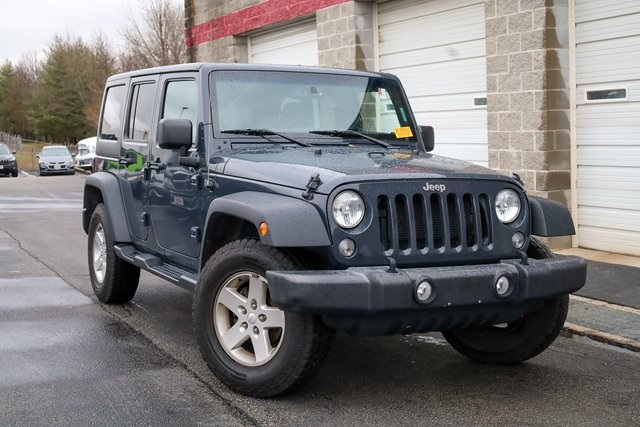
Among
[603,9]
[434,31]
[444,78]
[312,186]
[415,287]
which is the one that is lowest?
[415,287]

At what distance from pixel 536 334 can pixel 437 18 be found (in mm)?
7124

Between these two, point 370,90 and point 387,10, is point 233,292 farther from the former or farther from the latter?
point 387,10

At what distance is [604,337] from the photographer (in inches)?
250

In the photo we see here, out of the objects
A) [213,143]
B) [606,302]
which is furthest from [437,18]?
[213,143]

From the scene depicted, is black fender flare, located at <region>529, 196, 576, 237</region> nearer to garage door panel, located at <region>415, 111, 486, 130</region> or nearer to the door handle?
the door handle

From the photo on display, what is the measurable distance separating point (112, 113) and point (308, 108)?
2.46m

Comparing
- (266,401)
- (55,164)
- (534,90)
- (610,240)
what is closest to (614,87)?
(534,90)

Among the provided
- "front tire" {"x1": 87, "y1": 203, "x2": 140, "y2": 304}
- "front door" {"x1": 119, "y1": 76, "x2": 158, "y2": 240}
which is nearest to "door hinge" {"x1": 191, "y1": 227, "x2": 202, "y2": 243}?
"front door" {"x1": 119, "y1": 76, "x2": 158, "y2": 240}

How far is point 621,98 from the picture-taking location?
9.11m

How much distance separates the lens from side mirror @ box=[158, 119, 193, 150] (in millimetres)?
5562

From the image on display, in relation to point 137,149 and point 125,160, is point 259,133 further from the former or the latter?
point 125,160

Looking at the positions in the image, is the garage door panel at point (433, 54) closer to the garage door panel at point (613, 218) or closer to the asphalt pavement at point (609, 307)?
the garage door panel at point (613, 218)

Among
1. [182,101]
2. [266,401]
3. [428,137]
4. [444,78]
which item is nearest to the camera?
[266,401]

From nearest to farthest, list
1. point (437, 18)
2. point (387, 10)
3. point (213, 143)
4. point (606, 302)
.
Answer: point (213, 143) → point (606, 302) → point (437, 18) → point (387, 10)
